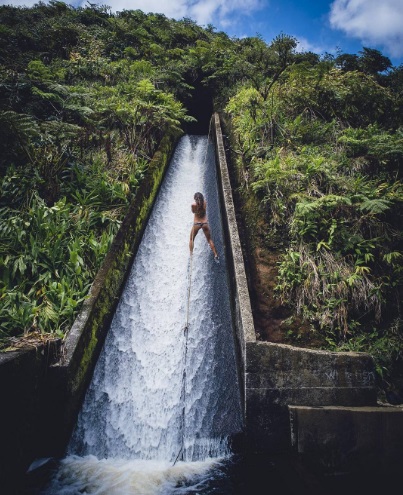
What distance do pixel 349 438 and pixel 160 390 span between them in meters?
2.81

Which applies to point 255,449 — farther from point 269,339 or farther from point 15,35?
point 15,35

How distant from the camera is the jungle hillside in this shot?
453cm

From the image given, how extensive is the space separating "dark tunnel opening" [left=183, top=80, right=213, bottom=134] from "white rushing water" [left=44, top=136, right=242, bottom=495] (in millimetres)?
12031

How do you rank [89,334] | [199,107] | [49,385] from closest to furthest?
[49,385]
[89,334]
[199,107]

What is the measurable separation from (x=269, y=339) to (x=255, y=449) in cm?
153

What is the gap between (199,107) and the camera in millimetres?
16109

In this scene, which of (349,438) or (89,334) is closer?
(349,438)

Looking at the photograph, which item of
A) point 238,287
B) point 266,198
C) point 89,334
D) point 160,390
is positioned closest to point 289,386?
point 238,287

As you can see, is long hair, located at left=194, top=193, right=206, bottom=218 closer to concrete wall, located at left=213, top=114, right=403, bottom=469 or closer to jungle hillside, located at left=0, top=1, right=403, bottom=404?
jungle hillside, located at left=0, top=1, right=403, bottom=404

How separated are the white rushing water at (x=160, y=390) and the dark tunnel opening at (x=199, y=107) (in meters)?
12.0

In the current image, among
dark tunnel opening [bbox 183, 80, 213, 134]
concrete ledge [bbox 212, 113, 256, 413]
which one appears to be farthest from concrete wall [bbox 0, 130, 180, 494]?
dark tunnel opening [bbox 183, 80, 213, 134]

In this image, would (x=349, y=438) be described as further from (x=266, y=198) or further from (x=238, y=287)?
(x=266, y=198)

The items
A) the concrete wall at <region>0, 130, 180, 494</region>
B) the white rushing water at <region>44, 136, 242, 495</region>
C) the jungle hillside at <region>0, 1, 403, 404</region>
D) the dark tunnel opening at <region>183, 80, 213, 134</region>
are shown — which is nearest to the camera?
the concrete wall at <region>0, 130, 180, 494</region>

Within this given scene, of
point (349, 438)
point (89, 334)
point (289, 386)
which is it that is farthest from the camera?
point (89, 334)
